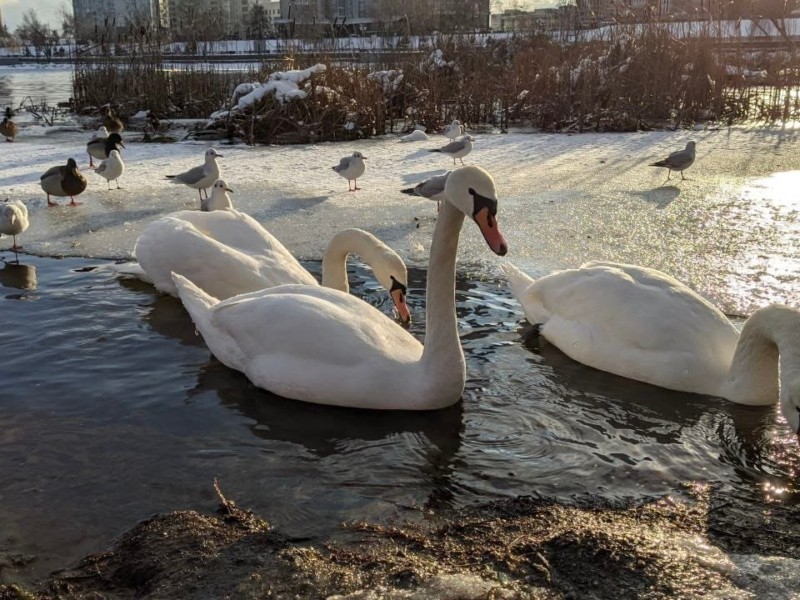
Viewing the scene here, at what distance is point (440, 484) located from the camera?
346 cm

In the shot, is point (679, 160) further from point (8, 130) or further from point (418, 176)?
point (8, 130)

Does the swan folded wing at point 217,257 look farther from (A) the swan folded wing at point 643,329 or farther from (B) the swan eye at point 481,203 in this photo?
(B) the swan eye at point 481,203

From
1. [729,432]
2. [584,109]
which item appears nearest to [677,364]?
[729,432]

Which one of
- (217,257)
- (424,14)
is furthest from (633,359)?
(424,14)

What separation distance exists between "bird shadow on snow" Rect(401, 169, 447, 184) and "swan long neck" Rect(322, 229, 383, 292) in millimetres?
5849

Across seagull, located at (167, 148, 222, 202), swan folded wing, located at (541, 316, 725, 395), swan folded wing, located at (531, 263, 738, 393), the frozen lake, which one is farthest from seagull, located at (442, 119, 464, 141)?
swan folded wing, located at (541, 316, 725, 395)

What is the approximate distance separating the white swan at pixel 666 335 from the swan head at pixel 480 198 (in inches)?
54.8

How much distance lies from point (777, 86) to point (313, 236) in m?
15.1

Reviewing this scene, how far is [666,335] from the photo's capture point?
4.49m

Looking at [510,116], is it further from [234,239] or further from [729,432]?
[729,432]

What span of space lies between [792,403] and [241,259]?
11.6ft

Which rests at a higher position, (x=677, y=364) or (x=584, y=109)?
(x=584, y=109)

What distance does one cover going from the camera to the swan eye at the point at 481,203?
3625mm

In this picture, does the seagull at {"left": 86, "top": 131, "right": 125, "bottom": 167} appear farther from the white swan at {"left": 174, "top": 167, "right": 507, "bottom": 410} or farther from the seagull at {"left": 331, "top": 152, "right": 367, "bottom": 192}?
the white swan at {"left": 174, "top": 167, "right": 507, "bottom": 410}
